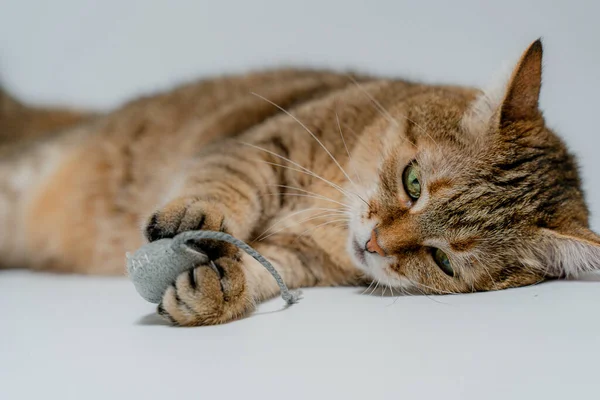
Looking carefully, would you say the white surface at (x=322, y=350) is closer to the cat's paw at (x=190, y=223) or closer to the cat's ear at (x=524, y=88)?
the cat's paw at (x=190, y=223)

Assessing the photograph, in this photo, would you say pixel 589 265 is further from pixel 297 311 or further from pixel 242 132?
pixel 242 132

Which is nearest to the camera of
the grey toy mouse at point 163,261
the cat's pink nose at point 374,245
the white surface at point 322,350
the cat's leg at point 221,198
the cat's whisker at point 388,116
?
the white surface at point 322,350

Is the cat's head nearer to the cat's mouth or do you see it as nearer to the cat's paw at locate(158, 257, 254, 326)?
the cat's mouth

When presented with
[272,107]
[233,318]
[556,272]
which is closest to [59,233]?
[272,107]

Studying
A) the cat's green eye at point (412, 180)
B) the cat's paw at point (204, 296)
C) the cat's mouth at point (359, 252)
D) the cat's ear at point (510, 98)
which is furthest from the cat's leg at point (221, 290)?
the cat's ear at point (510, 98)

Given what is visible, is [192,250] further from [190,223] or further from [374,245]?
[374,245]

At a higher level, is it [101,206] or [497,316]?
[101,206]

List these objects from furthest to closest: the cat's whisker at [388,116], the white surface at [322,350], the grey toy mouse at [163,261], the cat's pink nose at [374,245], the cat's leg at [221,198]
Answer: the cat's whisker at [388,116] → the cat's pink nose at [374,245] → the cat's leg at [221,198] → the grey toy mouse at [163,261] → the white surface at [322,350]

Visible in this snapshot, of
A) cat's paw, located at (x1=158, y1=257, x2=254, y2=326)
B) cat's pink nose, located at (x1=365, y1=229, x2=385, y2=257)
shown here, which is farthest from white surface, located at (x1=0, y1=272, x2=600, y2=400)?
cat's pink nose, located at (x1=365, y1=229, x2=385, y2=257)

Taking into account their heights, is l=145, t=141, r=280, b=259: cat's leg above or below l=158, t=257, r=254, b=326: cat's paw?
above
